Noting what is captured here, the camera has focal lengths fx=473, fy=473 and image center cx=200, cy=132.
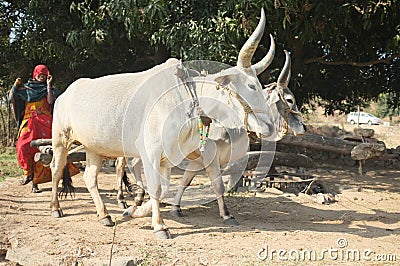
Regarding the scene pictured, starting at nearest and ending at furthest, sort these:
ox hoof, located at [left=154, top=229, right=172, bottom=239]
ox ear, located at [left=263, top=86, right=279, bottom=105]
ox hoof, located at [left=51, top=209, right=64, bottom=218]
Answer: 1. ox hoof, located at [left=154, top=229, right=172, bottom=239]
2. ox ear, located at [left=263, top=86, right=279, bottom=105]
3. ox hoof, located at [left=51, top=209, right=64, bottom=218]

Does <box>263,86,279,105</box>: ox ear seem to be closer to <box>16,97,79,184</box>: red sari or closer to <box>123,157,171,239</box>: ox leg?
<box>123,157,171,239</box>: ox leg

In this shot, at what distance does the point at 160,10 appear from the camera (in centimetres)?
617

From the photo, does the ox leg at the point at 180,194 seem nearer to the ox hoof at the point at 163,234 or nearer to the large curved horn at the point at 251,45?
the ox hoof at the point at 163,234

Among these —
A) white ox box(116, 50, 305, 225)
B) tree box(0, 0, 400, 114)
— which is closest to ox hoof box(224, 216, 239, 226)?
white ox box(116, 50, 305, 225)

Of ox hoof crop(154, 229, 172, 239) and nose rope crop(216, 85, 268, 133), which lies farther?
ox hoof crop(154, 229, 172, 239)

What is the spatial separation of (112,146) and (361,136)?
6.37 metres

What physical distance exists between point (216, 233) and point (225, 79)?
145 cm

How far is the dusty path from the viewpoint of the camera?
3.66m

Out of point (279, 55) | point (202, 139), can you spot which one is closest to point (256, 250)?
point (202, 139)

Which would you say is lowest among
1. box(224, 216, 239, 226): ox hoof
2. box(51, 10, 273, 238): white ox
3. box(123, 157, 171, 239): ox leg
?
box(224, 216, 239, 226): ox hoof

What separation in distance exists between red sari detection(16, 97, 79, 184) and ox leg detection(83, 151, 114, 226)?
6.18 ft

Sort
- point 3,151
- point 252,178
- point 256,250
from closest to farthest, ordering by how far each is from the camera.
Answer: point 256,250 < point 252,178 < point 3,151

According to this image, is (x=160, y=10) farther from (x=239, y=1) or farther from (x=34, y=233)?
(x=34, y=233)

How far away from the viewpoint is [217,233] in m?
4.45
